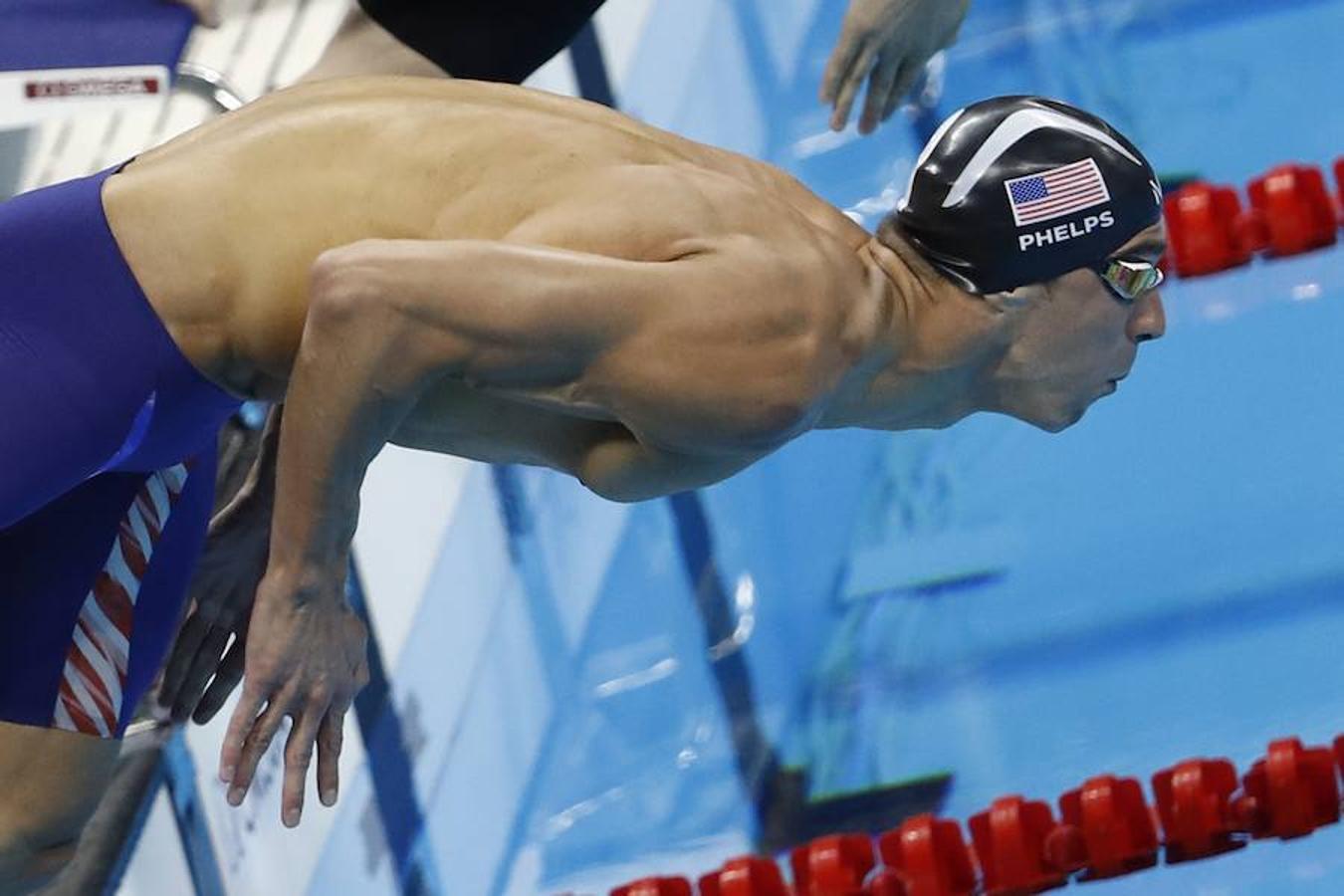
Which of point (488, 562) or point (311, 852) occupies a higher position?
point (488, 562)

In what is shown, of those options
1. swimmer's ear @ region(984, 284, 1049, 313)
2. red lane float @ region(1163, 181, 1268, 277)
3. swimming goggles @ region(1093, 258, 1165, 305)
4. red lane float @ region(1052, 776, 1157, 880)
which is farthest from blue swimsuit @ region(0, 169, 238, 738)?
red lane float @ region(1163, 181, 1268, 277)

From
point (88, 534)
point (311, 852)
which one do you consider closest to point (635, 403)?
point (88, 534)

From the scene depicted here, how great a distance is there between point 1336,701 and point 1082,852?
440 millimetres

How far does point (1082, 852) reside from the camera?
114 inches

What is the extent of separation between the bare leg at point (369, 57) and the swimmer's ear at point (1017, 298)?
0.92 metres

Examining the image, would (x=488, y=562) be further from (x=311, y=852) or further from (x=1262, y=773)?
(x=1262, y=773)

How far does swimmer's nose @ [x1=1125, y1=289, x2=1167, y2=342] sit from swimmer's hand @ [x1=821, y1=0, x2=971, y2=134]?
29.1 inches

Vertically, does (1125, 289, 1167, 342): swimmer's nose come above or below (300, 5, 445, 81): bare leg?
below

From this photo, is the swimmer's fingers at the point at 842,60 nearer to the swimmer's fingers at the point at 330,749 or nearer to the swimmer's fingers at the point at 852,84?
the swimmer's fingers at the point at 852,84

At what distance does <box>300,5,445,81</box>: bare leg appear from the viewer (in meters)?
2.71

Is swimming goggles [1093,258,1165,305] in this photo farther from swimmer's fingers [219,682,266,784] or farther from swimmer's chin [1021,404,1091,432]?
swimmer's fingers [219,682,266,784]

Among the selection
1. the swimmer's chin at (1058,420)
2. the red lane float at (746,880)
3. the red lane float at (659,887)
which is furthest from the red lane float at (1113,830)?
the swimmer's chin at (1058,420)

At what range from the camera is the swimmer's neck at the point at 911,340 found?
2006 millimetres

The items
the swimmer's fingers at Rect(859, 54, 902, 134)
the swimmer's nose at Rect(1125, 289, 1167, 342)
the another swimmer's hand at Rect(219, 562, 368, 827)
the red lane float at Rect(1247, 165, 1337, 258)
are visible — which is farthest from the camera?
the red lane float at Rect(1247, 165, 1337, 258)
